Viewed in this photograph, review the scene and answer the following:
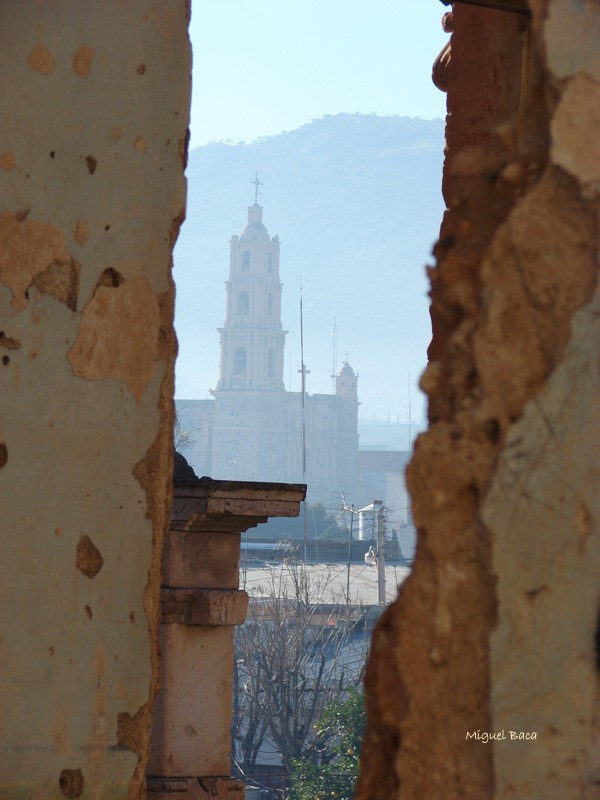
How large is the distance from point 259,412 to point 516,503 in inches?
3921

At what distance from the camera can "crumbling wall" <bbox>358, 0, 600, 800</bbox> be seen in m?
2.05

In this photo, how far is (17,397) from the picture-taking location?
382 cm

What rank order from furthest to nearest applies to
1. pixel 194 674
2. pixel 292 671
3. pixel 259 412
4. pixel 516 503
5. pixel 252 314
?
1. pixel 252 314
2. pixel 259 412
3. pixel 292 671
4. pixel 194 674
5. pixel 516 503

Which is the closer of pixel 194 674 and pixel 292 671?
pixel 194 674

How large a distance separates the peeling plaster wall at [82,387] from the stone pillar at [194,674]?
9.01ft

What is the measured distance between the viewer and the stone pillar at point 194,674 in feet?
22.2

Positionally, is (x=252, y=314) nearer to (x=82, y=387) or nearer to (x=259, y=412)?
A: (x=259, y=412)

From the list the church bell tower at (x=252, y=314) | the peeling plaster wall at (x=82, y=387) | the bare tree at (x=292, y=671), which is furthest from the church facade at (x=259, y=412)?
the peeling plaster wall at (x=82, y=387)

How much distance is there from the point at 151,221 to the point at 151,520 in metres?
0.90

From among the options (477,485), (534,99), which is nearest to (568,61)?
(534,99)

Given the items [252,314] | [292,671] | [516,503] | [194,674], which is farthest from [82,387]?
[252,314]

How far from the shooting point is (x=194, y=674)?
6906mm

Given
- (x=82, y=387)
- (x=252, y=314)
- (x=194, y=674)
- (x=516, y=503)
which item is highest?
(x=252, y=314)

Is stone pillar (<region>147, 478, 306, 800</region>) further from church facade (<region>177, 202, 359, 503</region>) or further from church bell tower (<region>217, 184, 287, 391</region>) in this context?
church bell tower (<region>217, 184, 287, 391</region>)
